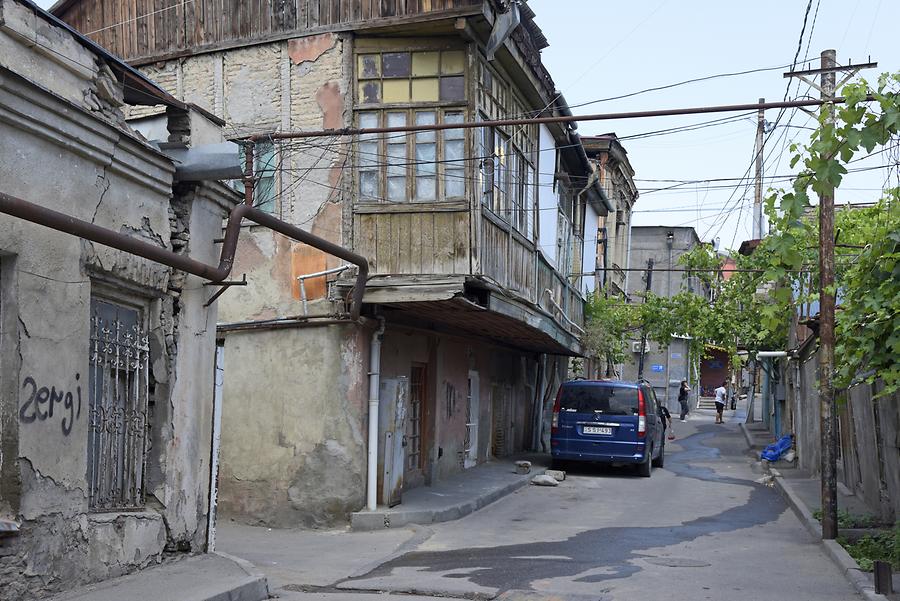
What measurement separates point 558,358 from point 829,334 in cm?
1611

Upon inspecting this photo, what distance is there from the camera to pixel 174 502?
8781mm

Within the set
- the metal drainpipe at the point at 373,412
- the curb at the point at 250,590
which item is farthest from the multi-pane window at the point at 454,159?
the curb at the point at 250,590

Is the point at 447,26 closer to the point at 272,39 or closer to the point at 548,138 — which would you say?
the point at 272,39

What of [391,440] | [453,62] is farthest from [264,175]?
[391,440]

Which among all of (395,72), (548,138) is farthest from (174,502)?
(548,138)

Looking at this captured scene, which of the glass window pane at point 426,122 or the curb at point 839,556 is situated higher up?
the glass window pane at point 426,122

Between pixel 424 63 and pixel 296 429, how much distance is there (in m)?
5.17

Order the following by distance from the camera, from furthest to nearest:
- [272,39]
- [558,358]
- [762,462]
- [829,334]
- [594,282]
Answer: [594,282] < [558,358] < [762,462] < [272,39] < [829,334]

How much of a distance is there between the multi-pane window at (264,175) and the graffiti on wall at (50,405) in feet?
21.4

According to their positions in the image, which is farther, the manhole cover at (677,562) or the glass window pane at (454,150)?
the glass window pane at (454,150)

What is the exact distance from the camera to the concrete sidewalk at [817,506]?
8.68 meters

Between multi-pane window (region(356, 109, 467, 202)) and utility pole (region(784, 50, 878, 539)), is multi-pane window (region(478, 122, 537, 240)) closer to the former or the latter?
multi-pane window (region(356, 109, 467, 202))

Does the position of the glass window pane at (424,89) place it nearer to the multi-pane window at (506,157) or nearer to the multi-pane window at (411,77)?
the multi-pane window at (411,77)

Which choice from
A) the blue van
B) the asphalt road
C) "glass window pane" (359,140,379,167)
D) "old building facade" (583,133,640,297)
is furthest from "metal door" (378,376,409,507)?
"old building facade" (583,133,640,297)
